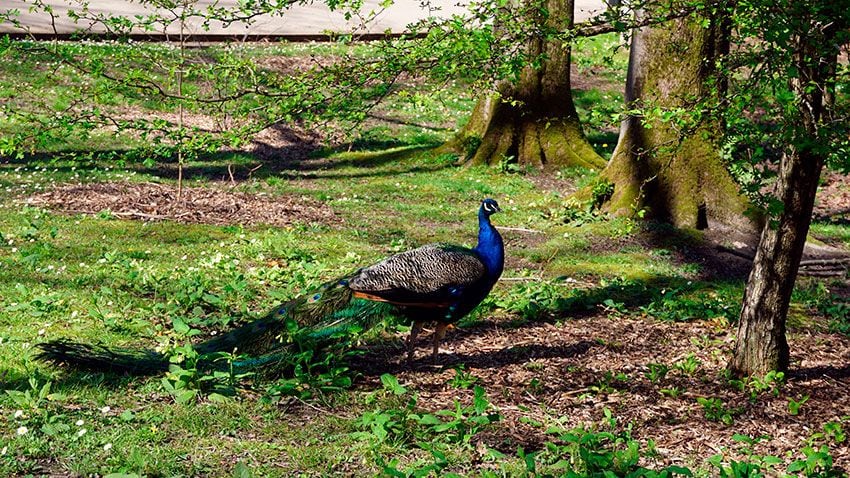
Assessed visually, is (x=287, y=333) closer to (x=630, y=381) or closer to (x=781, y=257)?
(x=630, y=381)

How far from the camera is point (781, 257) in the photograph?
21.2 ft

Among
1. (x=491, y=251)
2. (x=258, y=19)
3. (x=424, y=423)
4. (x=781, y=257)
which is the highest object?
(x=258, y=19)

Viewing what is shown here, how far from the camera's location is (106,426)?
220 inches

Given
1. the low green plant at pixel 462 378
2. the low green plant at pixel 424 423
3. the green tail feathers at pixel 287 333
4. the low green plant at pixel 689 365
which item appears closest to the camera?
the low green plant at pixel 424 423

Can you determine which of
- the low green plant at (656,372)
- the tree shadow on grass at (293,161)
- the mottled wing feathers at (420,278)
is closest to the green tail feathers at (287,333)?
the mottled wing feathers at (420,278)

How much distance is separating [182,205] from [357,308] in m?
6.02

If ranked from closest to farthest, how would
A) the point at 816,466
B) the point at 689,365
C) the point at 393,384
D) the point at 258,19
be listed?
the point at 816,466 → the point at 393,384 → the point at 689,365 → the point at 258,19

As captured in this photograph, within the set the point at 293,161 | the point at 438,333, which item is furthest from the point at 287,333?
the point at 293,161

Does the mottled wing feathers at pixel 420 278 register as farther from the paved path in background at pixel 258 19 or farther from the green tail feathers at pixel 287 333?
the paved path in background at pixel 258 19

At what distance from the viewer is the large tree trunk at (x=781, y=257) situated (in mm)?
5961

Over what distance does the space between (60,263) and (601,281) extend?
5242 mm

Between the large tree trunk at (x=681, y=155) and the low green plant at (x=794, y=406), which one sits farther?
the large tree trunk at (x=681, y=155)

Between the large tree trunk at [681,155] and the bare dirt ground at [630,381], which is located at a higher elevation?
the large tree trunk at [681,155]

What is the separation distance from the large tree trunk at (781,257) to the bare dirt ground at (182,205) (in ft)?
20.1
